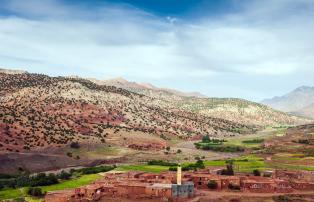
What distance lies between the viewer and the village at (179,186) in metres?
52.9

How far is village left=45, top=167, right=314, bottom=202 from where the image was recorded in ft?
173

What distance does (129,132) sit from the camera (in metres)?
120

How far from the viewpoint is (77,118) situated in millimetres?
123250

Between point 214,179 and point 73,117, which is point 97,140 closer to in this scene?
point 73,117

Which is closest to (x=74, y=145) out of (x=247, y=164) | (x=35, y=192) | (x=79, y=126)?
(x=79, y=126)

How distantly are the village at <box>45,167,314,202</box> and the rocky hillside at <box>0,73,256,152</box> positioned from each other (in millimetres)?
36338

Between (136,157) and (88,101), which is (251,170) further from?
(88,101)

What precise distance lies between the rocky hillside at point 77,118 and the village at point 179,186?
36.3 metres

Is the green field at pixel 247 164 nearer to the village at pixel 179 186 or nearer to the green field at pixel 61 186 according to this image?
the village at pixel 179 186

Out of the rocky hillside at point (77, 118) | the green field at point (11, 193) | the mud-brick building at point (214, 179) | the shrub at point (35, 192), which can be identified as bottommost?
the green field at point (11, 193)

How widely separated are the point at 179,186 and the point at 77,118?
73328mm

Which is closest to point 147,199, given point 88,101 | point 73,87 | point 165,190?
point 165,190

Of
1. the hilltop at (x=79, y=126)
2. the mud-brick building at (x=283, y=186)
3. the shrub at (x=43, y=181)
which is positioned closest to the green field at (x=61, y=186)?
the shrub at (x=43, y=181)

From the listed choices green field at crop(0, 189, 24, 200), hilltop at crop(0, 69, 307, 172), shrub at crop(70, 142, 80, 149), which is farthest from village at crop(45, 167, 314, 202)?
shrub at crop(70, 142, 80, 149)
